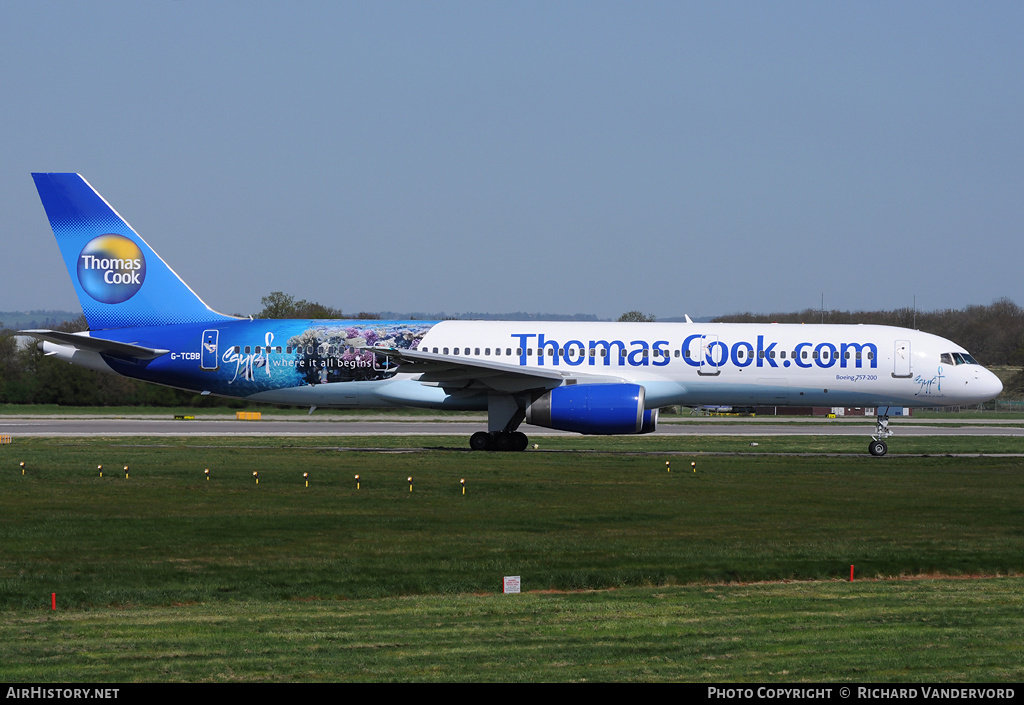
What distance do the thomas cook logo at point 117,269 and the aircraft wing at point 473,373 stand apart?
325 inches

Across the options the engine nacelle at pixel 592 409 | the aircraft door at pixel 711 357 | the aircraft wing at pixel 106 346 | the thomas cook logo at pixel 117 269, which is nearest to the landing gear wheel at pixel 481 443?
the engine nacelle at pixel 592 409

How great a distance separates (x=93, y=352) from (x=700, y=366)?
19.0 meters

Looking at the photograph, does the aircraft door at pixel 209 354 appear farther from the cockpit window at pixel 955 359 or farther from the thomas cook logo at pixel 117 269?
the cockpit window at pixel 955 359

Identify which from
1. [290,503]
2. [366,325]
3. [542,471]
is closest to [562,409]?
[542,471]

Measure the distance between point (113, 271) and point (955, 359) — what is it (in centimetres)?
2690

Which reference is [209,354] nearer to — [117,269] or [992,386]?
[117,269]

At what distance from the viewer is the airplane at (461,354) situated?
113ft

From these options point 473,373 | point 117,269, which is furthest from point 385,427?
point 473,373

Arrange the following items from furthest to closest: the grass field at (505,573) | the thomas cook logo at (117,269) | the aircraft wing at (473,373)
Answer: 1. the thomas cook logo at (117,269)
2. the aircraft wing at (473,373)
3. the grass field at (505,573)

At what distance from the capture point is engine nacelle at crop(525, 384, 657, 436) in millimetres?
31938

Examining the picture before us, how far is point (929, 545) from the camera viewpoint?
1761 cm

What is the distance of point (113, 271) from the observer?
1416 inches

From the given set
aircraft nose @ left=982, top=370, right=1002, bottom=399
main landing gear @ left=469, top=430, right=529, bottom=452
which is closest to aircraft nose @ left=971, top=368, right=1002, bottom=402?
aircraft nose @ left=982, top=370, right=1002, bottom=399

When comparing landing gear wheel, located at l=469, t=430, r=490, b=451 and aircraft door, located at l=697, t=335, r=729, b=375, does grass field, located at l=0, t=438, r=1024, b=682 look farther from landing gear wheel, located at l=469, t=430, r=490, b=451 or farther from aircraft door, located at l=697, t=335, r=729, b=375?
aircraft door, located at l=697, t=335, r=729, b=375
